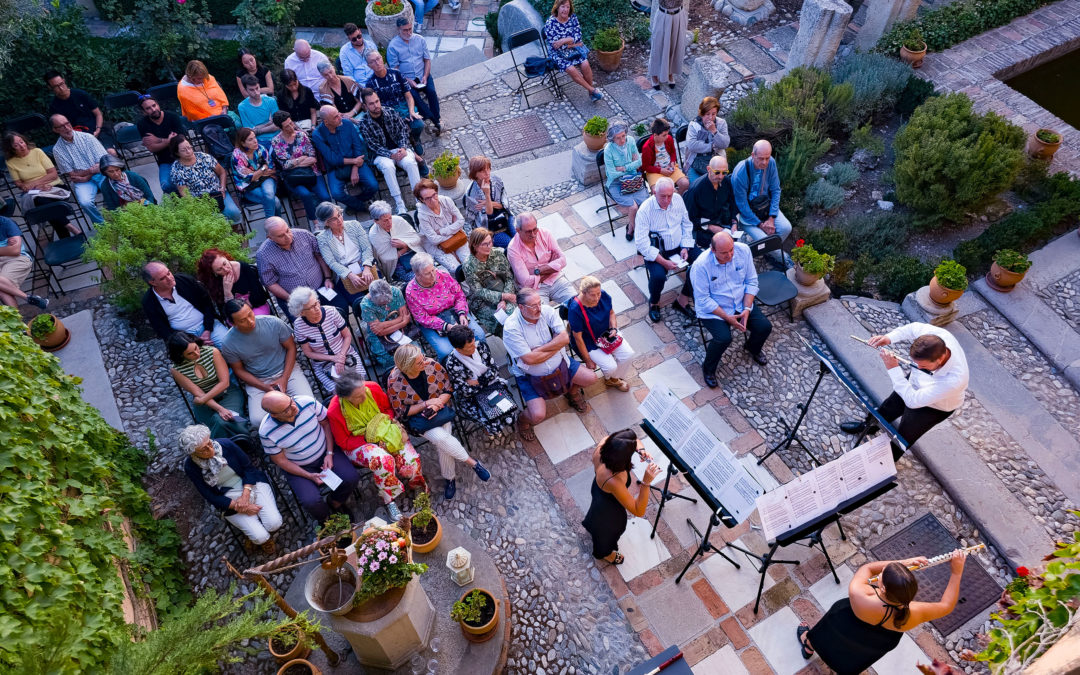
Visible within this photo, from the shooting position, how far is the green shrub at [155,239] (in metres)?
6.46

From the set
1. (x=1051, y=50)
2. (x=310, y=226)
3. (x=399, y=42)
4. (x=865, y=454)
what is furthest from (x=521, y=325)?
(x=1051, y=50)

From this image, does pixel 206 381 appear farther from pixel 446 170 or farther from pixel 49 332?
pixel 446 170

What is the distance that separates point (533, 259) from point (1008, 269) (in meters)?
5.06

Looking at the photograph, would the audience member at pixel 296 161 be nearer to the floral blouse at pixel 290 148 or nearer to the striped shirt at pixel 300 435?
the floral blouse at pixel 290 148

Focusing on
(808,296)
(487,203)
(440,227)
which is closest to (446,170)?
(487,203)

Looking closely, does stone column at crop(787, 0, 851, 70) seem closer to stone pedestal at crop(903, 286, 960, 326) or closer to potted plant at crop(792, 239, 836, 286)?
potted plant at crop(792, 239, 836, 286)

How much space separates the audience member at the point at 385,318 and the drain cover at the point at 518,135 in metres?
4.02

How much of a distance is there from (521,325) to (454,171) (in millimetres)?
2749

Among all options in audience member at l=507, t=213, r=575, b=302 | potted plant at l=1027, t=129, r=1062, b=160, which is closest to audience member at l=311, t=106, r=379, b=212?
audience member at l=507, t=213, r=575, b=302

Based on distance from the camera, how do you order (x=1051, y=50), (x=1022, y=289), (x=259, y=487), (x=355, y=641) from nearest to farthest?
1. (x=355, y=641)
2. (x=259, y=487)
3. (x=1022, y=289)
4. (x=1051, y=50)

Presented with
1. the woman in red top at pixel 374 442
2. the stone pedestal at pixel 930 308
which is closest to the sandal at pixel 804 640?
the woman in red top at pixel 374 442

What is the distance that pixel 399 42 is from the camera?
9555mm

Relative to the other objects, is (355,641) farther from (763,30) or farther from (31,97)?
(763,30)

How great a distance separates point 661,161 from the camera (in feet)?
27.1
